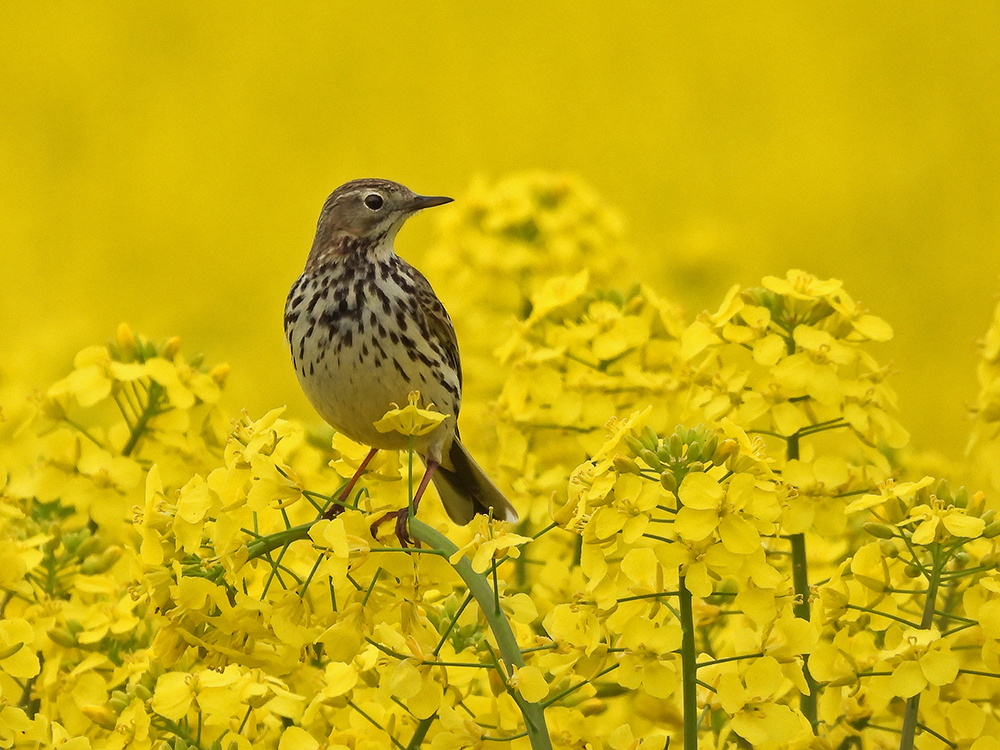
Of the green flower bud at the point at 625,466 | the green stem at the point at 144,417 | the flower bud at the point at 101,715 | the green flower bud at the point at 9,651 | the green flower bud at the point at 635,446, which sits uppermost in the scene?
the green stem at the point at 144,417

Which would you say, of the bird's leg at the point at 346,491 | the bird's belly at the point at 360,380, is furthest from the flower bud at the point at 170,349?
the bird's leg at the point at 346,491

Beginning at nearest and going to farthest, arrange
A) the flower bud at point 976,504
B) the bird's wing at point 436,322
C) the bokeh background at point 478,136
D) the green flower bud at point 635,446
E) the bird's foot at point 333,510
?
the green flower bud at point 635,446
the flower bud at point 976,504
the bird's foot at point 333,510
the bird's wing at point 436,322
the bokeh background at point 478,136

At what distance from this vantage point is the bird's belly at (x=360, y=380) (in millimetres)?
2855

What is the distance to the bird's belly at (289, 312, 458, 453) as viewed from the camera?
2.86m

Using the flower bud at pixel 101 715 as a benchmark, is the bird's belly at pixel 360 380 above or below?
above

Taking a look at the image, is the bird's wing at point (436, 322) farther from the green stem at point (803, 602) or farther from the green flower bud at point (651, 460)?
the green flower bud at point (651, 460)

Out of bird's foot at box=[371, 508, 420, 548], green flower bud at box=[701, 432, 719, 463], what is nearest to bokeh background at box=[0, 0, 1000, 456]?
bird's foot at box=[371, 508, 420, 548]

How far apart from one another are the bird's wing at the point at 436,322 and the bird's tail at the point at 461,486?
179mm

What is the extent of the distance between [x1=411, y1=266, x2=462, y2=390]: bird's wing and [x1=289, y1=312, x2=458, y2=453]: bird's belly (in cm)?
15

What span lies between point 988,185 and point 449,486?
26.6ft

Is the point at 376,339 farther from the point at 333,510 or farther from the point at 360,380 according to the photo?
the point at 333,510

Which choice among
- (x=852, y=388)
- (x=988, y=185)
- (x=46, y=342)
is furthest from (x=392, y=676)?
(x=988, y=185)

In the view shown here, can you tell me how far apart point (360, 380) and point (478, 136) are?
9.59 m

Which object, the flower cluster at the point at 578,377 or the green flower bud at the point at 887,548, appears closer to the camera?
the green flower bud at the point at 887,548
